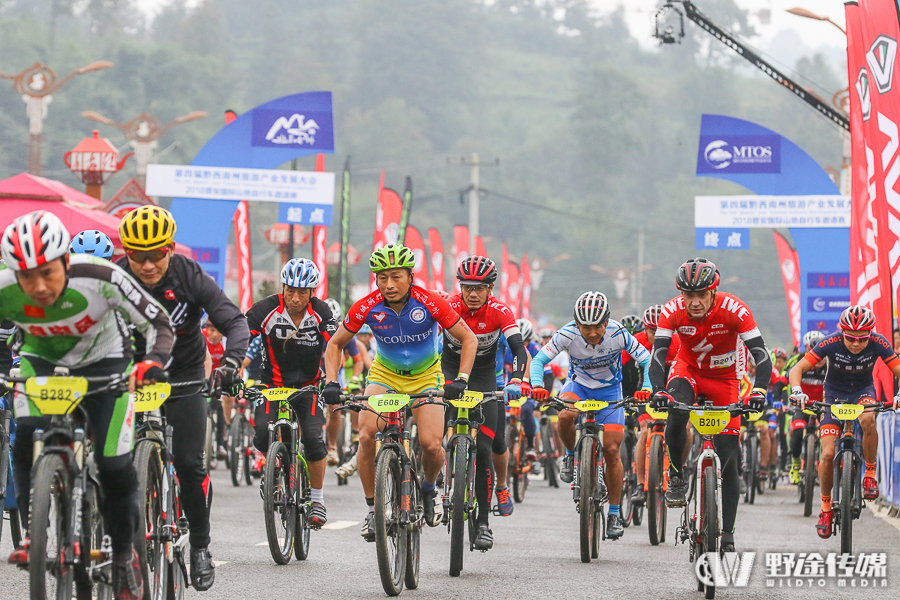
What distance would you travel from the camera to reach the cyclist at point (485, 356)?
32.3ft

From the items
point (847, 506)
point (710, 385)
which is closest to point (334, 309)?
point (710, 385)

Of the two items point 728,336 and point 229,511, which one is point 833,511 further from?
point 229,511

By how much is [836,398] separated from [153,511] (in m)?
7.41

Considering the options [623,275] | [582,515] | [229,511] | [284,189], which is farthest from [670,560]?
[623,275]

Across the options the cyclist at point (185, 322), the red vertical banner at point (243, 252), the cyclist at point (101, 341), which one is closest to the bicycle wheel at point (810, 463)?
the cyclist at point (185, 322)

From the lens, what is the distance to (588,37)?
648 ft

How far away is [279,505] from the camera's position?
940 centimetres

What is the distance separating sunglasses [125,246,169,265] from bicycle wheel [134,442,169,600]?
93 centimetres

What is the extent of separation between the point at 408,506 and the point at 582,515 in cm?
185

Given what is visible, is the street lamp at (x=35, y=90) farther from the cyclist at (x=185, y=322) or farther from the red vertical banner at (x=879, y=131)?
the cyclist at (x=185, y=322)

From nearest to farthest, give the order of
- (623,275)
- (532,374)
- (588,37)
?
1. (532,374)
2. (623,275)
3. (588,37)

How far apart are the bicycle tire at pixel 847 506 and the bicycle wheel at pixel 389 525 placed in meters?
3.93

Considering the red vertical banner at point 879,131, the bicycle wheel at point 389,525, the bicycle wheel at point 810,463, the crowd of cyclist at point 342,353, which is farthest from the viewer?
the bicycle wheel at point 810,463

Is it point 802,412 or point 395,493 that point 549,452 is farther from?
point 395,493
